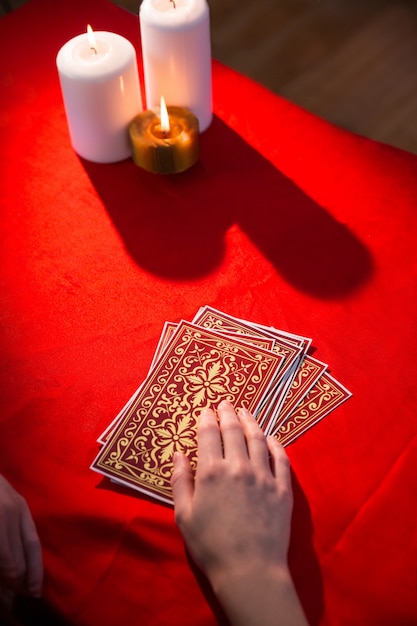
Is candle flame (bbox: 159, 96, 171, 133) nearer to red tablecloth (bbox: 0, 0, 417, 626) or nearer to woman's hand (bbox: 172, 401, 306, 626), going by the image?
red tablecloth (bbox: 0, 0, 417, 626)

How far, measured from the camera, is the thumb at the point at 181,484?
0.78m

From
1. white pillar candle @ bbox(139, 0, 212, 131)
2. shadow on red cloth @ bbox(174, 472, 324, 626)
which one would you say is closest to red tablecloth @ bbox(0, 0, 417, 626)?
shadow on red cloth @ bbox(174, 472, 324, 626)

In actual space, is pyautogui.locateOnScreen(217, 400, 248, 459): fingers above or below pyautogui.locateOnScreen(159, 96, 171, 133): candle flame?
below

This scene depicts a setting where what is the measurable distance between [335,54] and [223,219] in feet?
2.28

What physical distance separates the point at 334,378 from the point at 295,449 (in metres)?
0.13

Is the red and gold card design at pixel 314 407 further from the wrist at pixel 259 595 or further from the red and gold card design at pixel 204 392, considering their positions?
the wrist at pixel 259 595

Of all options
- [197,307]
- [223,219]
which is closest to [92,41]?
[223,219]

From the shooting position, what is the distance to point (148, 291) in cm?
104

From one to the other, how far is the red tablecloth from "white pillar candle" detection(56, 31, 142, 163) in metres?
0.05

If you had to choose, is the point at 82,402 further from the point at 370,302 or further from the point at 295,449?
the point at 370,302

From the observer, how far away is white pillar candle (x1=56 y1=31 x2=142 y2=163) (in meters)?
1.09

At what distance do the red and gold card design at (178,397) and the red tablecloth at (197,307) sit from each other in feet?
0.09

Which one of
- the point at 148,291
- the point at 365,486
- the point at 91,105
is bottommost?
the point at 365,486

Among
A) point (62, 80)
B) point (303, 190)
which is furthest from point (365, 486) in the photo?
point (62, 80)
